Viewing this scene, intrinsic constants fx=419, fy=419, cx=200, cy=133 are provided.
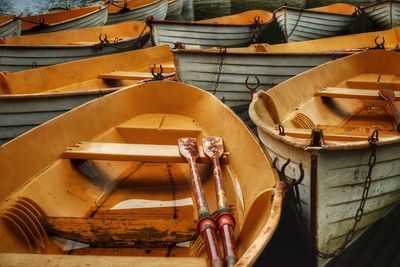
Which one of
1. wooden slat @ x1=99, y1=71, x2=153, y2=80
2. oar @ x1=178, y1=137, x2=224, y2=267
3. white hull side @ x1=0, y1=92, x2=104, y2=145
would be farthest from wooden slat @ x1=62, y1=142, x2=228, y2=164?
wooden slat @ x1=99, y1=71, x2=153, y2=80

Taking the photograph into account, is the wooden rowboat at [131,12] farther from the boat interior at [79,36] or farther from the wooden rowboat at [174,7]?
the wooden rowboat at [174,7]

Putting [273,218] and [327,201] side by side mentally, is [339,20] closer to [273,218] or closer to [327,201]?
[327,201]

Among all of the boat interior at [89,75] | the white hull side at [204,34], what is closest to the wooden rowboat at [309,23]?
the white hull side at [204,34]

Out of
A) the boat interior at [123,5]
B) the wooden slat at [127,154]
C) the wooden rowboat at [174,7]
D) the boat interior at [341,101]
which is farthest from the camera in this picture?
the wooden rowboat at [174,7]

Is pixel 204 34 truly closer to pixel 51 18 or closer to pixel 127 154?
pixel 51 18

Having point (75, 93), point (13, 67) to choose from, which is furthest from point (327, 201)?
point (13, 67)

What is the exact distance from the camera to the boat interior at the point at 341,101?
4.80m

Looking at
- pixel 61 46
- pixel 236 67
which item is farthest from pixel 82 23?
pixel 236 67

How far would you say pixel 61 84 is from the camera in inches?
293

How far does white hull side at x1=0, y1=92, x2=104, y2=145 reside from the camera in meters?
5.61

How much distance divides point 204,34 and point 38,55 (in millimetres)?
4350

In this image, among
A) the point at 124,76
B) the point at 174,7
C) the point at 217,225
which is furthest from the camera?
the point at 174,7

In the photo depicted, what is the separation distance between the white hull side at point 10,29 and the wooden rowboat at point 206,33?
12.6ft

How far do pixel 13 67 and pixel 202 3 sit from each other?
21003 millimetres
